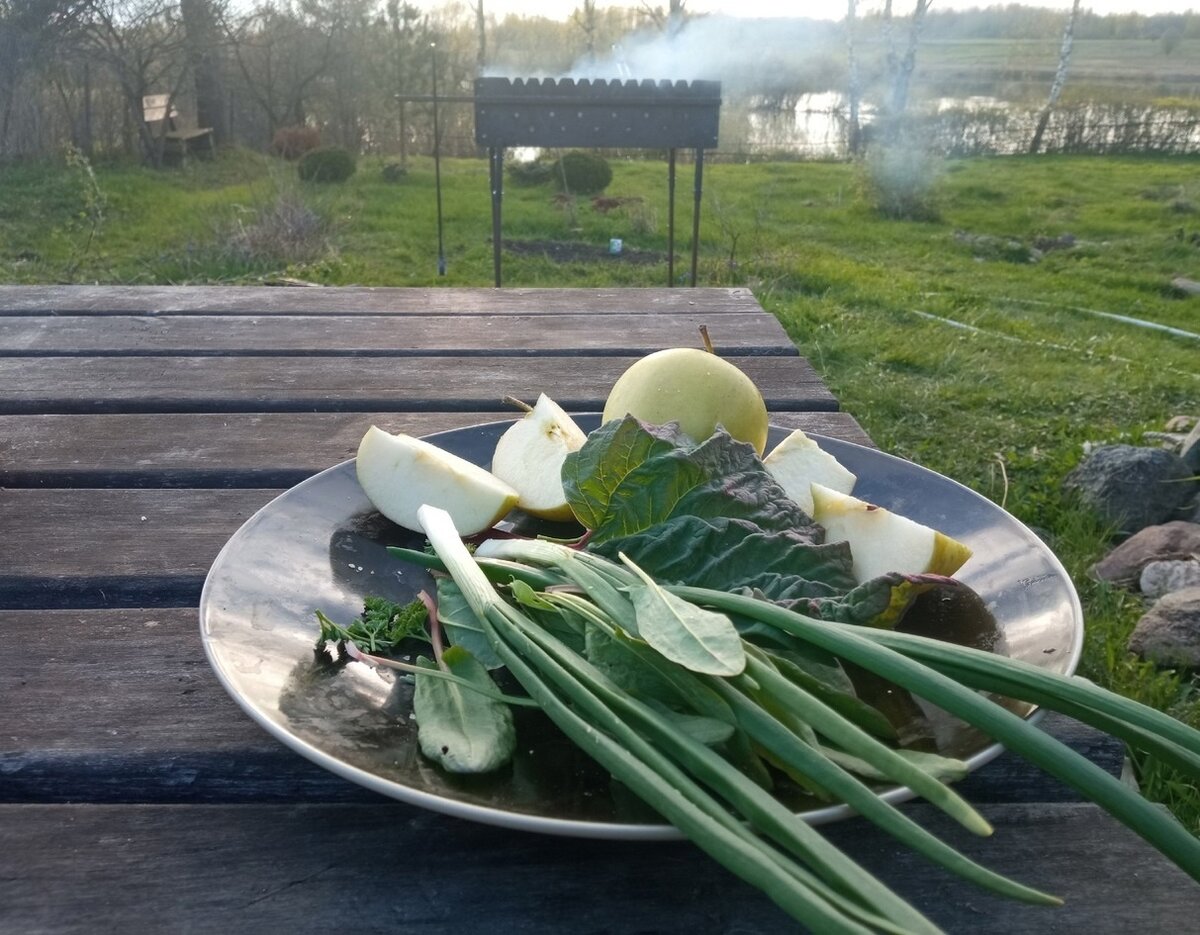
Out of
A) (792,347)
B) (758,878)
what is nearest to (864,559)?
(758,878)

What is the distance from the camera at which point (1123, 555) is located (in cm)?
271

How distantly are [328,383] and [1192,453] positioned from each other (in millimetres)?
2712

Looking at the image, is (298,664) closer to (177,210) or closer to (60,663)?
(60,663)

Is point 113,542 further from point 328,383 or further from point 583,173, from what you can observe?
point 583,173

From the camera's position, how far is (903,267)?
7398 millimetres

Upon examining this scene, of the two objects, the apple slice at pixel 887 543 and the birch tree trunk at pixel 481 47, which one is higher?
the birch tree trunk at pixel 481 47

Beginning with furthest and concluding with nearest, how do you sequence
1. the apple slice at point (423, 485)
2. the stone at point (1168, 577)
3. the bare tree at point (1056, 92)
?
the bare tree at point (1056, 92) → the stone at point (1168, 577) → the apple slice at point (423, 485)

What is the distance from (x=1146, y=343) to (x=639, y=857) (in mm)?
5729

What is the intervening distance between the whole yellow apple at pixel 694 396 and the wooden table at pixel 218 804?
373 millimetres

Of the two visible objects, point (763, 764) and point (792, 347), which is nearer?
point (763, 764)

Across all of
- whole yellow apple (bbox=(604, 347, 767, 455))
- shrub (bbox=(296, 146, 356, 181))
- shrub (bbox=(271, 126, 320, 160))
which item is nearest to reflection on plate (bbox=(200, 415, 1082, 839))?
whole yellow apple (bbox=(604, 347, 767, 455))

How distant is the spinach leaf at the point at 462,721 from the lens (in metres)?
0.58

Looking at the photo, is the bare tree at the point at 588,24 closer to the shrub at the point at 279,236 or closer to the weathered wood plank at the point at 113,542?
the shrub at the point at 279,236

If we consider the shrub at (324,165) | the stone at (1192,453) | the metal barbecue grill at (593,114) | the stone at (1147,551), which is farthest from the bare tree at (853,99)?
the stone at (1147,551)
